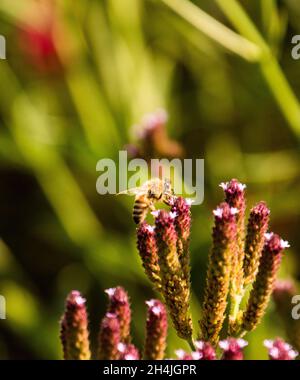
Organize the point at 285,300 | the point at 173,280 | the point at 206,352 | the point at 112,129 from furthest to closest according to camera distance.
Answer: the point at 112,129 < the point at 285,300 < the point at 173,280 < the point at 206,352

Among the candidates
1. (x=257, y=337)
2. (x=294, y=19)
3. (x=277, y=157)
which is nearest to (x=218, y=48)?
(x=294, y=19)

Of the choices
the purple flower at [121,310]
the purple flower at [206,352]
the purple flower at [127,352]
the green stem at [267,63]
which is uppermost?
the green stem at [267,63]

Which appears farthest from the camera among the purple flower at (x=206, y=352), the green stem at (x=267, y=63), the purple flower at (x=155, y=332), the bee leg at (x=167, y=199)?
the green stem at (x=267, y=63)

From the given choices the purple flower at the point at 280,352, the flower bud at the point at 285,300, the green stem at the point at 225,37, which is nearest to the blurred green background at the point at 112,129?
the green stem at the point at 225,37

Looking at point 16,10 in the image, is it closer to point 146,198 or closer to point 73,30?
point 73,30

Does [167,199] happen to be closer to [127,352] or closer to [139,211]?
[139,211]

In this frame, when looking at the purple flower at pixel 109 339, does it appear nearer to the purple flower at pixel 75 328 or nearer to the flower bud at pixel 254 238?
the purple flower at pixel 75 328

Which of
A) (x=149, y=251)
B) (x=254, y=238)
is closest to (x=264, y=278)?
(x=254, y=238)
